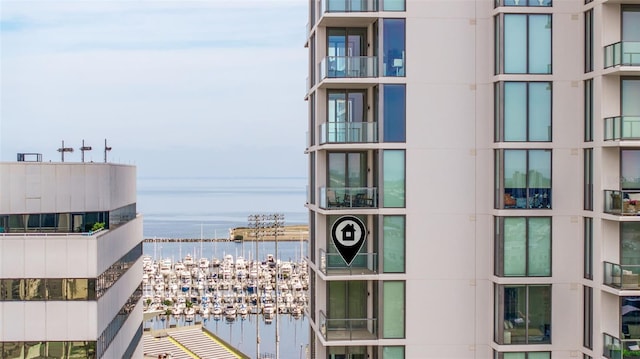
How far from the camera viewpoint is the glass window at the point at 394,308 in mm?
25531

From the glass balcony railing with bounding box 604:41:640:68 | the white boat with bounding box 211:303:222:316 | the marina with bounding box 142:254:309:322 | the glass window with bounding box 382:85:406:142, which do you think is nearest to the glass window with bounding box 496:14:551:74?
the glass balcony railing with bounding box 604:41:640:68

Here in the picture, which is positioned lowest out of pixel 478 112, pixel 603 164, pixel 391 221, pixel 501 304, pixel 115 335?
pixel 115 335

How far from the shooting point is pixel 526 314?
2509 cm

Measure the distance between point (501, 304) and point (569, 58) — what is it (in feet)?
25.2

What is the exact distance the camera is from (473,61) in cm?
2564

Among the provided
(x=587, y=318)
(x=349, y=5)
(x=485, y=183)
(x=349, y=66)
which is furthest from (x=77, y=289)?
(x=587, y=318)

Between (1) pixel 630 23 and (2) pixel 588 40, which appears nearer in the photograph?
(1) pixel 630 23

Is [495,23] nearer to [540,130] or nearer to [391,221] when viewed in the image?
[540,130]

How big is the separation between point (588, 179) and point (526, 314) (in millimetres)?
4459

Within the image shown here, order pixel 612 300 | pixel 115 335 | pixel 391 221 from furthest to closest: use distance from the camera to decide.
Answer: pixel 115 335, pixel 391 221, pixel 612 300

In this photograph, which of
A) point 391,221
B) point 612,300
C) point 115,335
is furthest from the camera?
point 115,335

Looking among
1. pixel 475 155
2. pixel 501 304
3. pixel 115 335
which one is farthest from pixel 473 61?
pixel 115 335

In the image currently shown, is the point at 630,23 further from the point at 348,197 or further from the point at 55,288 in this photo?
the point at 55,288

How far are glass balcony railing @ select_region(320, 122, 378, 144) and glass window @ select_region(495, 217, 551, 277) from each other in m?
4.72
